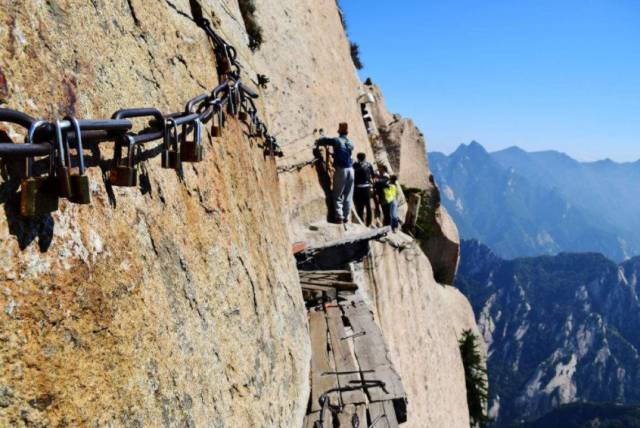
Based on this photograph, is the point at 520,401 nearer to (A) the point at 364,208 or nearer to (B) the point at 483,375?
(B) the point at 483,375

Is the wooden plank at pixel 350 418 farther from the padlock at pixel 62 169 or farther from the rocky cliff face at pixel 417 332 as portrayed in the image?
the rocky cliff face at pixel 417 332

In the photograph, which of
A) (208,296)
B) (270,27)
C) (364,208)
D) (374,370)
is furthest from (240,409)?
(270,27)

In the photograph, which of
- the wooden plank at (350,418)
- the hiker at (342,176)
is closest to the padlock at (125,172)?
the wooden plank at (350,418)

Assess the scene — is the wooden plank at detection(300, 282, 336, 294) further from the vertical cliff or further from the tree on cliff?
the tree on cliff

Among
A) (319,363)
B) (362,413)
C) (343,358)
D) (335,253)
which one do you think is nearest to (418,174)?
(335,253)

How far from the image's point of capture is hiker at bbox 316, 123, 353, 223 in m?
14.5

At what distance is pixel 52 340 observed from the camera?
2.47m

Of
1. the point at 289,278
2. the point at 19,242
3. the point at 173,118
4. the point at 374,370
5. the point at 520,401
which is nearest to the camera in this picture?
the point at 19,242

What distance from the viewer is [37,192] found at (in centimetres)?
225

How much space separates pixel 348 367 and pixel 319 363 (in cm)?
55

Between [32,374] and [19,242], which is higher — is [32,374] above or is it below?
below

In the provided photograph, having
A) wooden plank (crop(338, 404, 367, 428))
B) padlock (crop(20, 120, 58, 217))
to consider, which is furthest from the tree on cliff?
padlock (crop(20, 120, 58, 217))

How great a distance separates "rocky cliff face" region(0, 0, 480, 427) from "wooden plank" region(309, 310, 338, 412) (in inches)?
12.7

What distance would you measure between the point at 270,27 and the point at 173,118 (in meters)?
14.8
